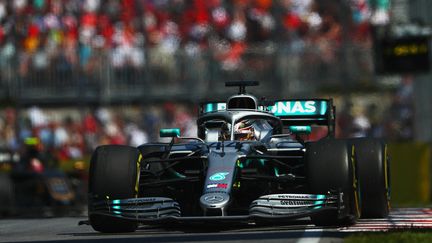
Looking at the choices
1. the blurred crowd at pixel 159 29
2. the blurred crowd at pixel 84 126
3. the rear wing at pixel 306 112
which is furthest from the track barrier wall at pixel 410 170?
the rear wing at pixel 306 112

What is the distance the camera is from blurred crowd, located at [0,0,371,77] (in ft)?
81.4

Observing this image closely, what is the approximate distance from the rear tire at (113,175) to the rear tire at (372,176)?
2513 millimetres

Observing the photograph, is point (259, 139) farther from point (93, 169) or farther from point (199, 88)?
point (199, 88)

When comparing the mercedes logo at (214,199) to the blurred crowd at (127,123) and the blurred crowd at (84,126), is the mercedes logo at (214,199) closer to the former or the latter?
the blurred crowd at (127,123)

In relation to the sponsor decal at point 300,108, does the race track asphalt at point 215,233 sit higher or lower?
lower

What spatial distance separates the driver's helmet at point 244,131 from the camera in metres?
12.0

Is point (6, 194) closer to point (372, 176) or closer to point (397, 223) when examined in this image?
point (372, 176)

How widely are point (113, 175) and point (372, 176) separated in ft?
9.29

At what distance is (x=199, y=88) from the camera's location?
83.0 feet

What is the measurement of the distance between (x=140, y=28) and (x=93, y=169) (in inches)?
609

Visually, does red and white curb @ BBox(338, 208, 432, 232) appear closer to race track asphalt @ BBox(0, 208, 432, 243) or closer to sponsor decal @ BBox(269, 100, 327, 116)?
race track asphalt @ BBox(0, 208, 432, 243)

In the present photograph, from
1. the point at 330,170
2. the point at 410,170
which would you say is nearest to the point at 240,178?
the point at 330,170

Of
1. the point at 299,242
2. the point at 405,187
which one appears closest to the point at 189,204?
the point at 299,242

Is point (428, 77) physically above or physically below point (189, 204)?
above
